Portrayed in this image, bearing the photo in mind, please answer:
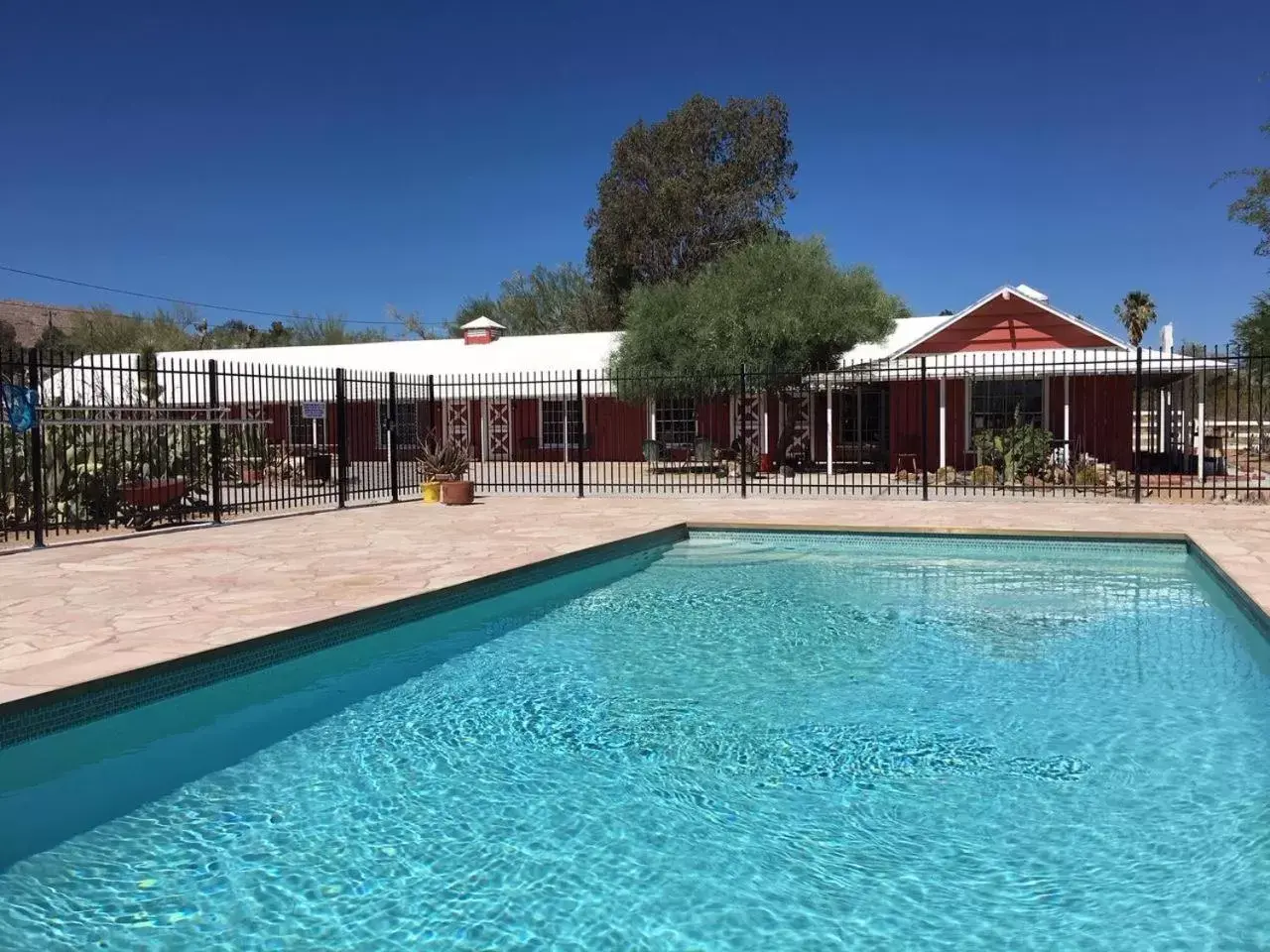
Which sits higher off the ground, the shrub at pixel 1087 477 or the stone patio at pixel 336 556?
the shrub at pixel 1087 477

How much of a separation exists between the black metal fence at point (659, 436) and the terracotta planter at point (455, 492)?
3.32 feet

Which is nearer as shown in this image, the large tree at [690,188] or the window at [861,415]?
the window at [861,415]

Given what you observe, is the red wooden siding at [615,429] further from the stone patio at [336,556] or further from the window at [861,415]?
the stone patio at [336,556]

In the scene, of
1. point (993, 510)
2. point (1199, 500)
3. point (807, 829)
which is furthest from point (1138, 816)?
point (1199, 500)

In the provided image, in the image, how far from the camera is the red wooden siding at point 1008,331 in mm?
18812

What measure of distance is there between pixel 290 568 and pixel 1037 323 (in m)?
15.4

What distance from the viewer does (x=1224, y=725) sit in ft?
16.9

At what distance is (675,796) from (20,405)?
8.07 m

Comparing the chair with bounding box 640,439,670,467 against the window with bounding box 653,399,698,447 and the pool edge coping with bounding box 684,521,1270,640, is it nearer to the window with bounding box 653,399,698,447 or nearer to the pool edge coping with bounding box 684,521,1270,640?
the window with bounding box 653,399,698,447

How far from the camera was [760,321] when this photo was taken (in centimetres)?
1861

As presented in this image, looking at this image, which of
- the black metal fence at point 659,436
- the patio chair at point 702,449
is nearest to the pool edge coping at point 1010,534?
the black metal fence at point 659,436

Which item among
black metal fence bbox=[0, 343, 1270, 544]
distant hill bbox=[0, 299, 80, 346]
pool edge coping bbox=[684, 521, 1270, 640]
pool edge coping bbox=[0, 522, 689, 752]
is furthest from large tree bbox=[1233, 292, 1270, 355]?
distant hill bbox=[0, 299, 80, 346]

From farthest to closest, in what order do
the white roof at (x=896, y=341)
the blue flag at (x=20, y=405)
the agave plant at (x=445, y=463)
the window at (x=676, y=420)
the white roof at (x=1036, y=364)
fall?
the window at (x=676, y=420) → the white roof at (x=896, y=341) → the white roof at (x=1036, y=364) → the agave plant at (x=445, y=463) → the blue flag at (x=20, y=405)

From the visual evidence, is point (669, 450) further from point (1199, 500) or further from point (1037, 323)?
point (1199, 500)
